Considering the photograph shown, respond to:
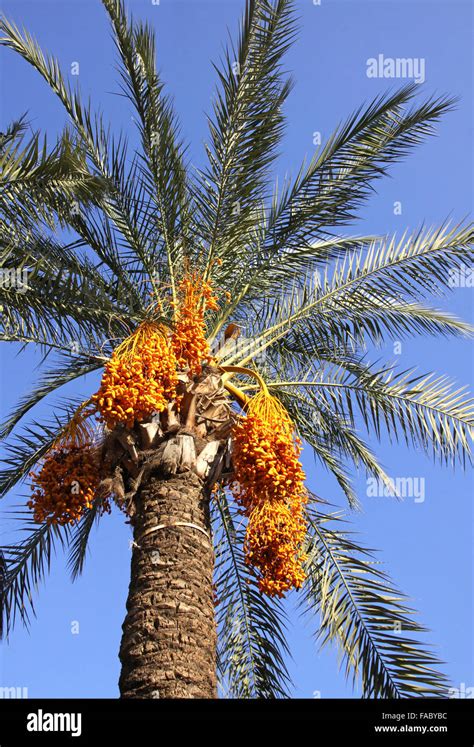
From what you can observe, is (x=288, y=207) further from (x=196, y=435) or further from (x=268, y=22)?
(x=196, y=435)

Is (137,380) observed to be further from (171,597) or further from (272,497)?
(171,597)

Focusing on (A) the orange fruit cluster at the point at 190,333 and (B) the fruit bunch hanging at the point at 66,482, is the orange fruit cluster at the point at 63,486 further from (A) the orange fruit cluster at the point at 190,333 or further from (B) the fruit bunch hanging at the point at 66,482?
(A) the orange fruit cluster at the point at 190,333

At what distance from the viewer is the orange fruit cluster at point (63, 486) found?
6934 millimetres

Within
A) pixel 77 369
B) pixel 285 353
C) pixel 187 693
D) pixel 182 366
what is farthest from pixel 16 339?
pixel 187 693

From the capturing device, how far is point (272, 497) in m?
7.01

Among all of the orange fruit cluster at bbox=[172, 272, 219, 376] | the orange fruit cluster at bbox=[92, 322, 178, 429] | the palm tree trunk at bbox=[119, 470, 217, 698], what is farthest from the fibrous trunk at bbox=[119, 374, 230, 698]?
the orange fruit cluster at bbox=[92, 322, 178, 429]

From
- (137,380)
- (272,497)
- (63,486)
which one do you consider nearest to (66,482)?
(63,486)

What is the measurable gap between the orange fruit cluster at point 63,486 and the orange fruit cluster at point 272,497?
1225mm

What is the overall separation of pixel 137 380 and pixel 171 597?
1.67m

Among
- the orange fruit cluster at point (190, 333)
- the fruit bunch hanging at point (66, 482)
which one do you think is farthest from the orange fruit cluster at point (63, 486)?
the orange fruit cluster at point (190, 333)

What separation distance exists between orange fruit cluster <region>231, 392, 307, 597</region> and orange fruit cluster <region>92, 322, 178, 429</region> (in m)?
0.80

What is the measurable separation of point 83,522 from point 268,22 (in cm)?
548

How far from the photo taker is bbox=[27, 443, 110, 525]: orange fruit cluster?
6.93 metres

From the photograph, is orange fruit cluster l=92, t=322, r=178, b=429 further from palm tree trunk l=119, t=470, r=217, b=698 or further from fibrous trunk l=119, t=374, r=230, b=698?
palm tree trunk l=119, t=470, r=217, b=698
